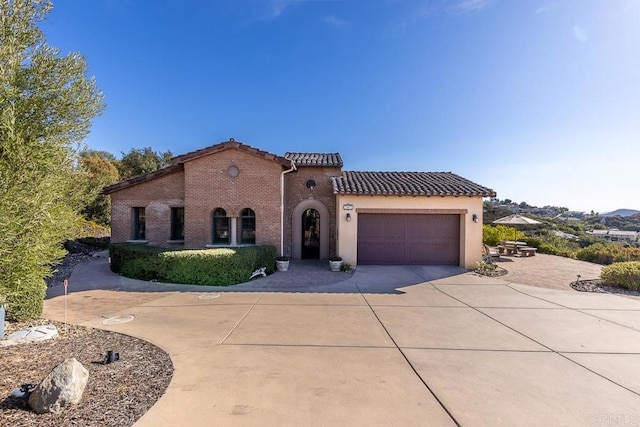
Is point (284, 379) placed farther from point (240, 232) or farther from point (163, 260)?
point (240, 232)

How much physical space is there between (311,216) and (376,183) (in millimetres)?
4090

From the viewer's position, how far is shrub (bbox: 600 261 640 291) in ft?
36.4

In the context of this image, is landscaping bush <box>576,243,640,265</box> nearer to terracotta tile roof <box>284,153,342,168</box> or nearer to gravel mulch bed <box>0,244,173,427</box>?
terracotta tile roof <box>284,153,342,168</box>

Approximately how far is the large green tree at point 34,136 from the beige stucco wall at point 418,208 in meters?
10.5

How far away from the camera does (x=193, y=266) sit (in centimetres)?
1118

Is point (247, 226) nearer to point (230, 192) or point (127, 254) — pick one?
point (230, 192)

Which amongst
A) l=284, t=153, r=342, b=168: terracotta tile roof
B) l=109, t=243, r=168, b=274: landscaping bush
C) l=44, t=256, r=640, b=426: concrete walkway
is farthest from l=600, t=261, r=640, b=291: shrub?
l=109, t=243, r=168, b=274: landscaping bush

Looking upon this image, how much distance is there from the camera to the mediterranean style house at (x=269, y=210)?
14.5 metres

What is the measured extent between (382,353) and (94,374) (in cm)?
482

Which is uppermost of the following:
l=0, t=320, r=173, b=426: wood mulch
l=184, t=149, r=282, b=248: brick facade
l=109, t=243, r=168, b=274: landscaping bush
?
l=184, t=149, r=282, b=248: brick facade

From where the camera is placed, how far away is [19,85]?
5266mm

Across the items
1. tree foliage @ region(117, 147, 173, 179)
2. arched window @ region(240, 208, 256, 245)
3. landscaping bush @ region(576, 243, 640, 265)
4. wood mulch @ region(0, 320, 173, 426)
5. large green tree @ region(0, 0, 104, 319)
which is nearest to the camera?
wood mulch @ region(0, 320, 173, 426)

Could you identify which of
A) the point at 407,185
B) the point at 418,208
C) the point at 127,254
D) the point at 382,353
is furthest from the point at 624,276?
the point at 127,254

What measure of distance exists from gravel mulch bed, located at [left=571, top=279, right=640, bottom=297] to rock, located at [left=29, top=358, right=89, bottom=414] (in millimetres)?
14786
